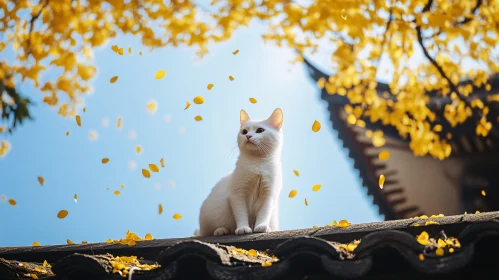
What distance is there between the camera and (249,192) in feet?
14.6

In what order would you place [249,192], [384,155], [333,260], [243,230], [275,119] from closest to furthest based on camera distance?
[333,260] → [243,230] → [249,192] → [275,119] → [384,155]

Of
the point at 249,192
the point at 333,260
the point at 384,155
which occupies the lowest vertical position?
the point at 333,260

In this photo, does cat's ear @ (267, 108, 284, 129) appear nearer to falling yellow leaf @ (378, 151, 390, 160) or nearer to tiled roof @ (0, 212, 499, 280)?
tiled roof @ (0, 212, 499, 280)

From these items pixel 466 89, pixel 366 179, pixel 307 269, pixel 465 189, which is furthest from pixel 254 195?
pixel 465 189

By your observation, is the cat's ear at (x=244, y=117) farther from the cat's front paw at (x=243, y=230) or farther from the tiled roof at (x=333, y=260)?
the tiled roof at (x=333, y=260)

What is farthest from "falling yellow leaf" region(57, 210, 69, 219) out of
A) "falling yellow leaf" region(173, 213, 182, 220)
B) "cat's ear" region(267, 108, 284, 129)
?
"cat's ear" region(267, 108, 284, 129)

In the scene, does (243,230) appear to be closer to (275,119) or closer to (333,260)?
(275,119)

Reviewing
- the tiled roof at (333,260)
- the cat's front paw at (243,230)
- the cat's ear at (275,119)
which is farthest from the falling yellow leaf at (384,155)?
the tiled roof at (333,260)

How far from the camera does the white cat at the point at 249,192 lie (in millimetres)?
4352

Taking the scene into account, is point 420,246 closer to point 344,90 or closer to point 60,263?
point 60,263

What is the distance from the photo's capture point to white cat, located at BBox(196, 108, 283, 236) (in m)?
4.35

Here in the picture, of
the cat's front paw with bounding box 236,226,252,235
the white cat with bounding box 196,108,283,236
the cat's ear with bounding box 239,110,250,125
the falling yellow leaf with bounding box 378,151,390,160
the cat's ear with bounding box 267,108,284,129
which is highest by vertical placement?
the cat's ear with bounding box 239,110,250,125

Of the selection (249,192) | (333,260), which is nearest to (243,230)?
(249,192)

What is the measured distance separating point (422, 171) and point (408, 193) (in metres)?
0.65
